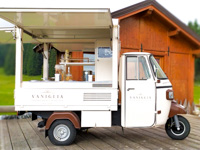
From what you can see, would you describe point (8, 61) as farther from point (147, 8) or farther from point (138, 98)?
point (147, 8)

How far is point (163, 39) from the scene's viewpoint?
A: 29.5 ft

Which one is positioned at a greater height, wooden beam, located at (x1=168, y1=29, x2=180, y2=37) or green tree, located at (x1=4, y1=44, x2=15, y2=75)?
wooden beam, located at (x1=168, y1=29, x2=180, y2=37)

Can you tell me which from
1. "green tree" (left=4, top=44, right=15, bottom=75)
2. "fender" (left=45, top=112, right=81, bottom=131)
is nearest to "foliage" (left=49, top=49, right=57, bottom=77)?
"fender" (left=45, top=112, right=81, bottom=131)

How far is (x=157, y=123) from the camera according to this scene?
4281 mm

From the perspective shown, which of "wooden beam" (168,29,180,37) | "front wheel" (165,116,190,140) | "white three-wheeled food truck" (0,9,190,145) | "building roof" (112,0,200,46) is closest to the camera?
"white three-wheeled food truck" (0,9,190,145)

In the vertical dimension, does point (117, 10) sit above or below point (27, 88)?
above

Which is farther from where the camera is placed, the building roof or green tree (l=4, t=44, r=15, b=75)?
the building roof

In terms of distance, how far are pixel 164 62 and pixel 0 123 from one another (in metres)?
6.56

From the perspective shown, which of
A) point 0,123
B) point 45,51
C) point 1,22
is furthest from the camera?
point 0,123

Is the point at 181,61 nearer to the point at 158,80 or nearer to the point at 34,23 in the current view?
the point at 158,80

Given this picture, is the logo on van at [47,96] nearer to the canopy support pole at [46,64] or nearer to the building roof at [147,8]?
the canopy support pole at [46,64]

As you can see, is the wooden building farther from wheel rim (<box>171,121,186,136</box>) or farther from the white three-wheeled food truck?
wheel rim (<box>171,121,186,136</box>)

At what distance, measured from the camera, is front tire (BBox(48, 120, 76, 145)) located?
426 centimetres

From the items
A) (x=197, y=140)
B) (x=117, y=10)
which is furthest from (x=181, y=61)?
(x=197, y=140)
